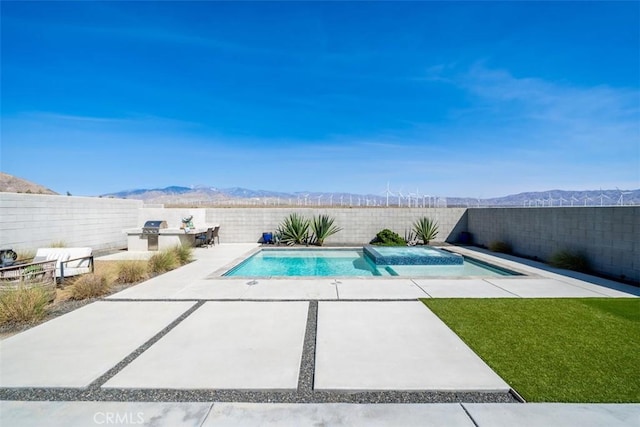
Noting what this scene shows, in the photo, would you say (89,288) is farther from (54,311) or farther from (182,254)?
(182,254)

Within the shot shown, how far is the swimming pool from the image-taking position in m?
7.77

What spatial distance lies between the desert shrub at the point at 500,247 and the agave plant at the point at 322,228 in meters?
6.03

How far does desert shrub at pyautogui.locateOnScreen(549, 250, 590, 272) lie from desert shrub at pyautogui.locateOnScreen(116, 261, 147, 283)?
400 inches

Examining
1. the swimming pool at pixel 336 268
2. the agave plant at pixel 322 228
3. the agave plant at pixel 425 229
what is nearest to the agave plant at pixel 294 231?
the agave plant at pixel 322 228

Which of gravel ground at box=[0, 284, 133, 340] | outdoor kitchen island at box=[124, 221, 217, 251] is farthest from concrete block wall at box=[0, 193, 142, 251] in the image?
gravel ground at box=[0, 284, 133, 340]

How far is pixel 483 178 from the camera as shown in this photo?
2436cm

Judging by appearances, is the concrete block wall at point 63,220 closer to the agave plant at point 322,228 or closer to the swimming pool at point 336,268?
the swimming pool at point 336,268

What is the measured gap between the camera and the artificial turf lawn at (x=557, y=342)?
2.44 m

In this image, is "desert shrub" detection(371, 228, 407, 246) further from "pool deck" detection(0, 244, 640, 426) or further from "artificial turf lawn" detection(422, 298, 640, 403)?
"artificial turf lawn" detection(422, 298, 640, 403)

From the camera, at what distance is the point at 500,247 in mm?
10539

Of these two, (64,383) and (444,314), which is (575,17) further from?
(64,383)

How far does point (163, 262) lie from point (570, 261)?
10.2 metres

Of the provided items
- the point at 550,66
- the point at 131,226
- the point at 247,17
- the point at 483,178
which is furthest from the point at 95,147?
the point at 483,178

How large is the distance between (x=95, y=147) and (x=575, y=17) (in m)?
31.3
